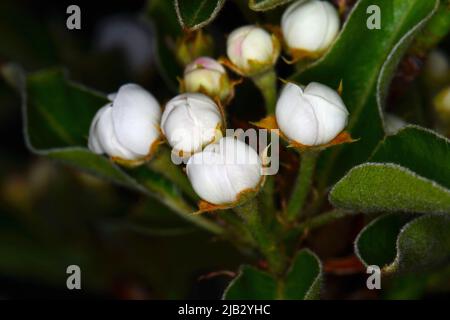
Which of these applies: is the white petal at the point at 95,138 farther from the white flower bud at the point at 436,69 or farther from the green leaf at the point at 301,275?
the white flower bud at the point at 436,69

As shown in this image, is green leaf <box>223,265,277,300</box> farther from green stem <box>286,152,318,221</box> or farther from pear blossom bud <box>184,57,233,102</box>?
pear blossom bud <box>184,57,233,102</box>

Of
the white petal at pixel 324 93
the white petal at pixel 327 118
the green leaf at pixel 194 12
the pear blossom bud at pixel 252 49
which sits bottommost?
the white petal at pixel 327 118

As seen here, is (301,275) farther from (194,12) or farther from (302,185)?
(194,12)

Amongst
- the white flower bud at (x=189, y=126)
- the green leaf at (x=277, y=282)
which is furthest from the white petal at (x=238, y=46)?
the green leaf at (x=277, y=282)

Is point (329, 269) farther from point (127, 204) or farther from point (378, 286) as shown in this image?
point (127, 204)
